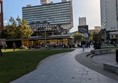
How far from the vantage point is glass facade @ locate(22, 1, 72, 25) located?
547 feet

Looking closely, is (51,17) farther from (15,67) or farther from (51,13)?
(15,67)

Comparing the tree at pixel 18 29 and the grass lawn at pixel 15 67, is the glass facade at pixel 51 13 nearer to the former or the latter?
the tree at pixel 18 29

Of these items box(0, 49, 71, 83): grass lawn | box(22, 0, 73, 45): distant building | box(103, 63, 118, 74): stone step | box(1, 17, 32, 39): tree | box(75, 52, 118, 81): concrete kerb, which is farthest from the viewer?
box(22, 0, 73, 45): distant building

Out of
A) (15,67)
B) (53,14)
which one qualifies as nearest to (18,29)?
(15,67)

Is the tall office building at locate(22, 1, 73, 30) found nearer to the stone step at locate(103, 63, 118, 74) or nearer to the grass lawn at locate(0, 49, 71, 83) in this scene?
the grass lawn at locate(0, 49, 71, 83)

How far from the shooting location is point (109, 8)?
14150 centimetres

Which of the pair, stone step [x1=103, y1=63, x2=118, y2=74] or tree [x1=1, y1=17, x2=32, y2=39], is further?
tree [x1=1, y1=17, x2=32, y2=39]

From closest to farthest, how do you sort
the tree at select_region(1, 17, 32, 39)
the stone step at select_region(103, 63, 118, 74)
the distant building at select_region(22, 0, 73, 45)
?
the stone step at select_region(103, 63, 118, 74) < the tree at select_region(1, 17, 32, 39) < the distant building at select_region(22, 0, 73, 45)

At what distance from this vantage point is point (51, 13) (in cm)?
17238

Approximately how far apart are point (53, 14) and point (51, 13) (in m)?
1.93

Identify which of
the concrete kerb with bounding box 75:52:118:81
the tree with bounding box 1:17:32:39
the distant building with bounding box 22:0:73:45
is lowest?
the concrete kerb with bounding box 75:52:118:81

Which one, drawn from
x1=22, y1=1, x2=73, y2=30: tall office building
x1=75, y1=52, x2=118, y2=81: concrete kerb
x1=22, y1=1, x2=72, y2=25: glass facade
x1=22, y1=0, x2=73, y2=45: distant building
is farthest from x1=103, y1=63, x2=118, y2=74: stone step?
x1=22, y1=1, x2=72, y2=25: glass facade

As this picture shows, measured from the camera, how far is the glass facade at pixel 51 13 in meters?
167

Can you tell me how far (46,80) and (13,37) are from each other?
8341 cm
